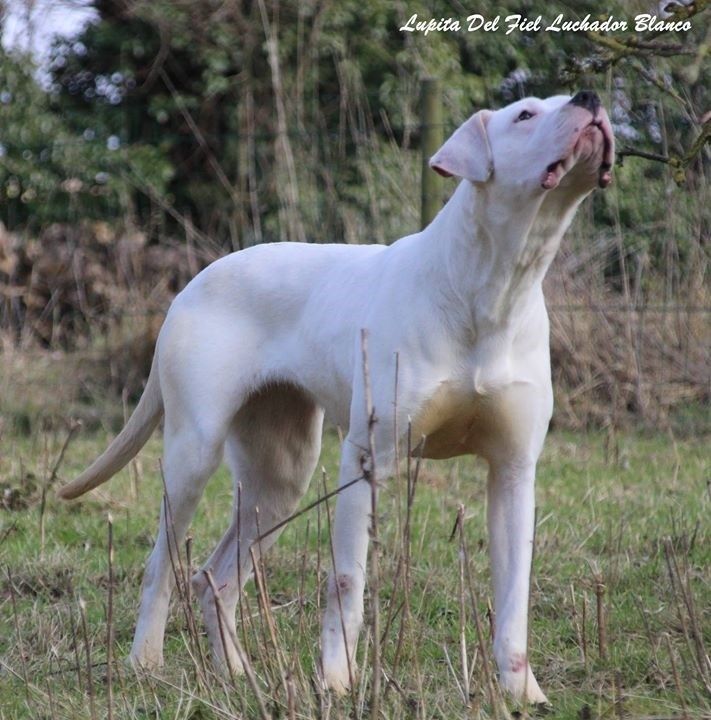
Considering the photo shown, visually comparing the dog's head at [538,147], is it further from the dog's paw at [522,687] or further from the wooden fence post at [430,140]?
the wooden fence post at [430,140]

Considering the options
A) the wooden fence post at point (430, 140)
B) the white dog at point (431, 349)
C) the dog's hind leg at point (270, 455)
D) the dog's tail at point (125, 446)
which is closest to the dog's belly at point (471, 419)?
the white dog at point (431, 349)

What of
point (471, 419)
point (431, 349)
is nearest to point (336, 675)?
point (471, 419)

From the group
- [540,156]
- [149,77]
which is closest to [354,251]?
[540,156]

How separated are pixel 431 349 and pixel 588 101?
2.38 feet

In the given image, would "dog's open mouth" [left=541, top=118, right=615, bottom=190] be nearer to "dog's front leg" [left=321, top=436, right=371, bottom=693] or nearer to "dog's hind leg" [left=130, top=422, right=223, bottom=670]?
"dog's front leg" [left=321, top=436, right=371, bottom=693]

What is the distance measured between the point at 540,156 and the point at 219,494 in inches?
132

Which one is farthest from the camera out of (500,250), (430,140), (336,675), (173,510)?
(430,140)

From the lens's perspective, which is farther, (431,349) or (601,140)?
(431,349)

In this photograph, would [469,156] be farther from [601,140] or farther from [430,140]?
[430,140]

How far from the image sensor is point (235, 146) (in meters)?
12.3

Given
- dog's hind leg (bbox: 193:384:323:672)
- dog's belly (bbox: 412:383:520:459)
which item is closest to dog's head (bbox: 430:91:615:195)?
dog's belly (bbox: 412:383:520:459)

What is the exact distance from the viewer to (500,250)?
342 cm

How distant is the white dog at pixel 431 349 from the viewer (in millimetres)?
3328

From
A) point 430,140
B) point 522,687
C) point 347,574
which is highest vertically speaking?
point 430,140
